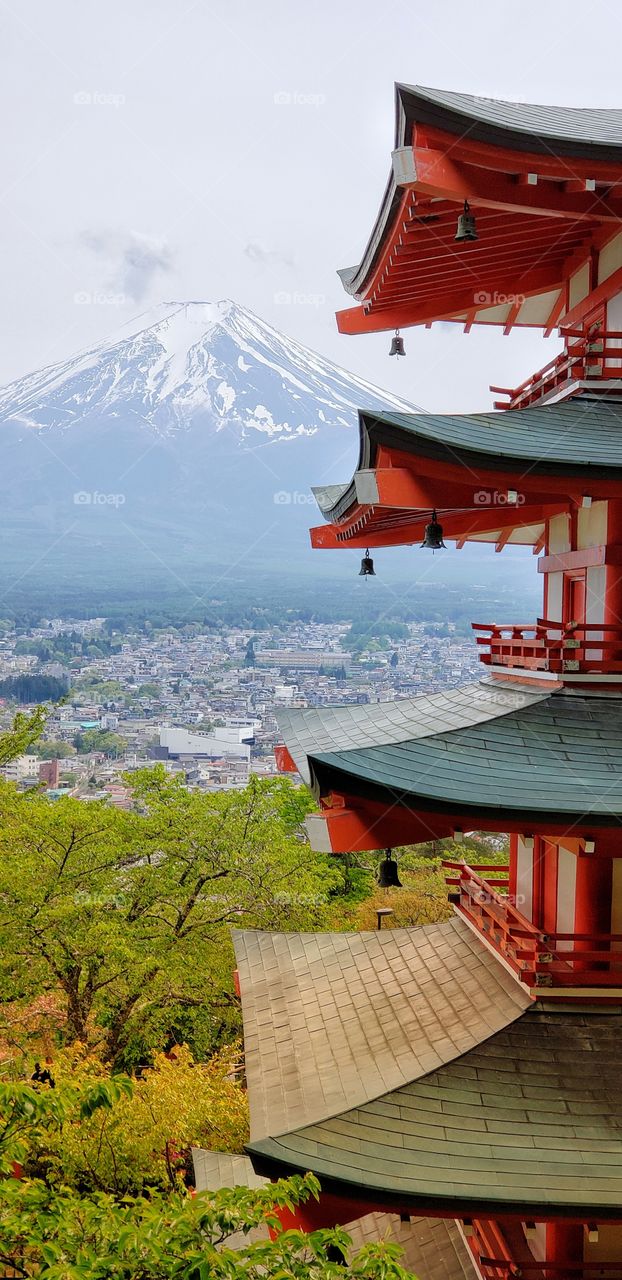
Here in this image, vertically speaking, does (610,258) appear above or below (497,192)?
below

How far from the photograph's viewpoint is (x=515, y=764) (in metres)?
6.47

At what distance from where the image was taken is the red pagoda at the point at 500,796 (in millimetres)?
5723

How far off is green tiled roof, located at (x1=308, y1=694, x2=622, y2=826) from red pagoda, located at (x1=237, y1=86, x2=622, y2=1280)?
0.02 meters

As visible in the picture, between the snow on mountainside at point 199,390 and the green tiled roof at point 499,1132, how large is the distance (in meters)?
161

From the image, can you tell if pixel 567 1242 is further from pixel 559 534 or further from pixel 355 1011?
pixel 559 534

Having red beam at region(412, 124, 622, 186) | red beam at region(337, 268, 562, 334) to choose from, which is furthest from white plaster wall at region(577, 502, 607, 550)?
red beam at region(337, 268, 562, 334)

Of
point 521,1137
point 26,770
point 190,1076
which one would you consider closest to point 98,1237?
point 521,1137

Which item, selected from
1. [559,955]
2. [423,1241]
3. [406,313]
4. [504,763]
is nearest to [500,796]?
[504,763]

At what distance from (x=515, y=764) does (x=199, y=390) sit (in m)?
177

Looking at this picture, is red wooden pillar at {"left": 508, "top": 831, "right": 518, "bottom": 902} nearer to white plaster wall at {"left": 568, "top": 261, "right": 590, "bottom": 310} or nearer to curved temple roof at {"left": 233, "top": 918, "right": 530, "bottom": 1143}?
curved temple roof at {"left": 233, "top": 918, "right": 530, "bottom": 1143}

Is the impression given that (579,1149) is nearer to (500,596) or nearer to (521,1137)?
(521,1137)

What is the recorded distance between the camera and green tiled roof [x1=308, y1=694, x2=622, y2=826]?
591 centimetres

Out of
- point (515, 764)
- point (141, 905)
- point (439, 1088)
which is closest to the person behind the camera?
point (439, 1088)

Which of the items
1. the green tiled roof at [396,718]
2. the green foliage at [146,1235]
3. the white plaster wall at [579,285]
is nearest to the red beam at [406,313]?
the white plaster wall at [579,285]
